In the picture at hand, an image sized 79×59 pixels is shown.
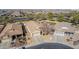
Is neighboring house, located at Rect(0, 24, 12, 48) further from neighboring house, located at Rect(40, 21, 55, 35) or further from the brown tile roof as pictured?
neighboring house, located at Rect(40, 21, 55, 35)

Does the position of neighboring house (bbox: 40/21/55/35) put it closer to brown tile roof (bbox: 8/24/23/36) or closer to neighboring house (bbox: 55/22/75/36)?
neighboring house (bbox: 55/22/75/36)

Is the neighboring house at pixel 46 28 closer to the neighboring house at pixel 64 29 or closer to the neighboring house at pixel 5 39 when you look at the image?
the neighboring house at pixel 64 29

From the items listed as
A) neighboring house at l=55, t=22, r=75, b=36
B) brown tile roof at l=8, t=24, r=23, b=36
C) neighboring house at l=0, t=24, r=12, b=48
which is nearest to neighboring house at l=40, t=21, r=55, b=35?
neighboring house at l=55, t=22, r=75, b=36

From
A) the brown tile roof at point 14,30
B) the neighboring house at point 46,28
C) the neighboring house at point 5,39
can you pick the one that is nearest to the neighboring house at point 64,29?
the neighboring house at point 46,28

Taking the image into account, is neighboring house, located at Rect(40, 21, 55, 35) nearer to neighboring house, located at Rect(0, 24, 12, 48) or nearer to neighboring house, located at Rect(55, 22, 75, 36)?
neighboring house, located at Rect(55, 22, 75, 36)

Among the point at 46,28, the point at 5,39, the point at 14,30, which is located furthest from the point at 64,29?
the point at 5,39

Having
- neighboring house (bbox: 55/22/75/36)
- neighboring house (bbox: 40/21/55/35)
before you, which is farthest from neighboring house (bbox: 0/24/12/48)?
neighboring house (bbox: 55/22/75/36)

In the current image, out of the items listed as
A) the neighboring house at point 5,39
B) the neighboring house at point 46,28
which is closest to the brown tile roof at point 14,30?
the neighboring house at point 5,39

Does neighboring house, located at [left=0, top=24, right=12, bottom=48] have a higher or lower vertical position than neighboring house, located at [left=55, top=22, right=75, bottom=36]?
lower

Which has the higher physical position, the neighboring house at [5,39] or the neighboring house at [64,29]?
the neighboring house at [64,29]

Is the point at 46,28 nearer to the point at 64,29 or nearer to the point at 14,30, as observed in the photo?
the point at 64,29

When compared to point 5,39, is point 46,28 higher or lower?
higher
